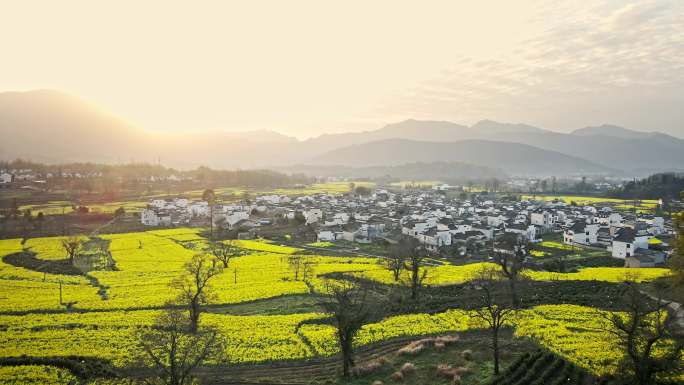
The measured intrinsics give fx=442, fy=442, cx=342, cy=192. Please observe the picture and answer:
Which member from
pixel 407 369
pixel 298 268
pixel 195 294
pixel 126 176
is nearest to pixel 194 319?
pixel 195 294

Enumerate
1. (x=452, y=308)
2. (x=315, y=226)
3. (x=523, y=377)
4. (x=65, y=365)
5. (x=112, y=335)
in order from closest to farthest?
(x=523, y=377)
(x=65, y=365)
(x=112, y=335)
(x=452, y=308)
(x=315, y=226)

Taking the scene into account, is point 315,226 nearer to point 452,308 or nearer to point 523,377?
point 452,308

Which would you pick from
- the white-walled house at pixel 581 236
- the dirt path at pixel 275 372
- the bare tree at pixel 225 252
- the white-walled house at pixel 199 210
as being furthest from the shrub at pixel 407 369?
the white-walled house at pixel 199 210

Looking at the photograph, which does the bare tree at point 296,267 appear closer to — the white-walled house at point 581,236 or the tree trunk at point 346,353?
the tree trunk at point 346,353

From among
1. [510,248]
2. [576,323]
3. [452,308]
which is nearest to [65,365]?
[452,308]

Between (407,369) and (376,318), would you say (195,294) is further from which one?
(407,369)

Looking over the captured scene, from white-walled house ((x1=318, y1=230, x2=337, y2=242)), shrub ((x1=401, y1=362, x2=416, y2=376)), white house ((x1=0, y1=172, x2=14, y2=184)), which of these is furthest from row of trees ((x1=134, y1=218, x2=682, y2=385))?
white house ((x1=0, y1=172, x2=14, y2=184))

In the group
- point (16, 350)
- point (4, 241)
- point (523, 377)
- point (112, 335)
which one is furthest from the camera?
point (4, 241)
